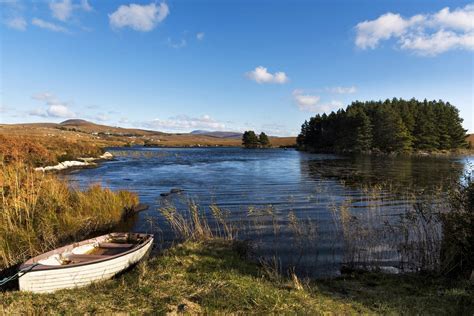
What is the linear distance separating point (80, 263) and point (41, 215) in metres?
4.41

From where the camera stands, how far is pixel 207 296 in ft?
21.7

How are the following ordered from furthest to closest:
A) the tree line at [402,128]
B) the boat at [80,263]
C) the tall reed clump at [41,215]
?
the tree line at [402,128] → the tall reed clump at [41,215] → the boat at [80,263]

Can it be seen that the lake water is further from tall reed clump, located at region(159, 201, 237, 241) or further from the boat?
the boat

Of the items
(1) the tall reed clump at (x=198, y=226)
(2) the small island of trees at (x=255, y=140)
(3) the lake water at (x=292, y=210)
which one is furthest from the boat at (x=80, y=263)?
(2) the small island of trees at (x=255, y=140)

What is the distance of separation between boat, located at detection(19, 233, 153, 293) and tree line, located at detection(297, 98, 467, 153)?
258 feet

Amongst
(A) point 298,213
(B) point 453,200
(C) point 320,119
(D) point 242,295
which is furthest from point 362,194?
(C) point 320,119

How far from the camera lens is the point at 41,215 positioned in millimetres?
11320

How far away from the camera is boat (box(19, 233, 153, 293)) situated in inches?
288

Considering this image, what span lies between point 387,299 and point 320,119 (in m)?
113

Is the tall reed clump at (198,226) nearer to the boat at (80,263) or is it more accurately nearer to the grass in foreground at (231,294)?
the boat at (80,263)

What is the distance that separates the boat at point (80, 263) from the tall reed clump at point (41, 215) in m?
1.24

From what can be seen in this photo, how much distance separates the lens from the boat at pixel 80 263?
24.0 feet

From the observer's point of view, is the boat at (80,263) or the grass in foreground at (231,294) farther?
the boat at (80,263)

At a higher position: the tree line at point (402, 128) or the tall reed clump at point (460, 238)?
Result: the tree line at point (402, 128)
